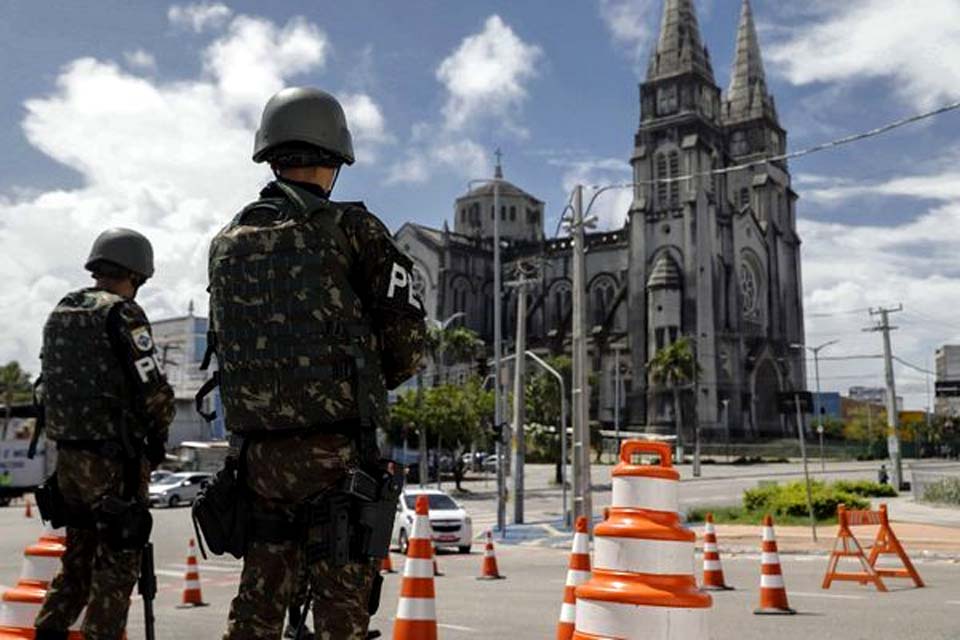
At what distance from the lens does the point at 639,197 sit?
83625 mm

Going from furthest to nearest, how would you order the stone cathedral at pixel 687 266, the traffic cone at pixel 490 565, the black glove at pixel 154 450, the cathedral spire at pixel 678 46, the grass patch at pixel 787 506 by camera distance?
the cathedral spire at pixel 678 46 < the stone cathedral at pixel 687 266 < the grass patch at pixel 787 506 < the traffic cone at pixel 490 565 < the black glove at pixel 154 450

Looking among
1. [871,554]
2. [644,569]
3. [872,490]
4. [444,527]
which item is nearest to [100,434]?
[644,569]

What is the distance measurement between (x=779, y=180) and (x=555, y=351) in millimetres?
27822

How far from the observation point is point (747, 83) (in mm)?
96750

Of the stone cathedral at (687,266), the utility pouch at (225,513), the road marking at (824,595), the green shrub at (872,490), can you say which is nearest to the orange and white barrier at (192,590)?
the road marking at (824,595)

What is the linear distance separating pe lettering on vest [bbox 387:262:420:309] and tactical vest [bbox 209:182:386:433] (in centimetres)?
14

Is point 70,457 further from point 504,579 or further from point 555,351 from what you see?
point 555,351

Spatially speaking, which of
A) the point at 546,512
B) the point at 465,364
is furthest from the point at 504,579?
the point at 465,364

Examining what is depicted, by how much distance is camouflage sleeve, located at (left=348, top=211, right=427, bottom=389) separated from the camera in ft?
11.3

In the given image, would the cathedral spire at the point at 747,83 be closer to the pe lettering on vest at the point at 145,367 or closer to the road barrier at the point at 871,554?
the road barrier at the point at 871,554

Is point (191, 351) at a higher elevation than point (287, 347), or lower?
higher

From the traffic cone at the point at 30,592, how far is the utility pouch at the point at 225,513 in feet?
7.31

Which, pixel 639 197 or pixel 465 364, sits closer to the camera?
pixel 465 364

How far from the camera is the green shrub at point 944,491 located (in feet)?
98.1
